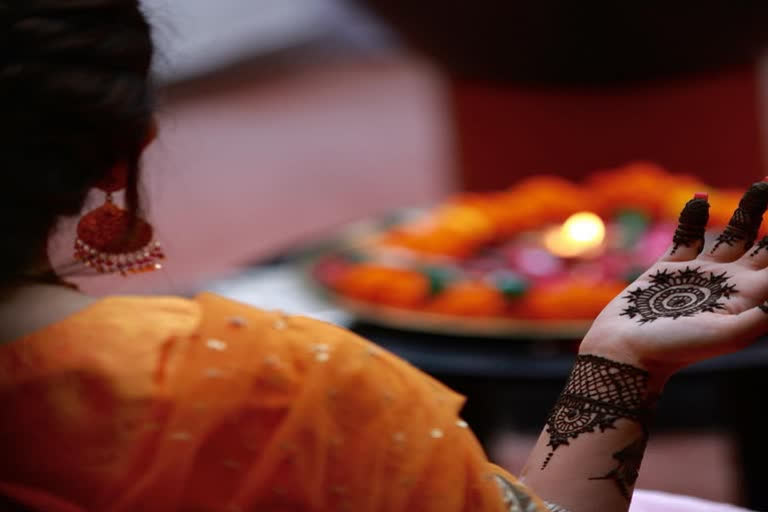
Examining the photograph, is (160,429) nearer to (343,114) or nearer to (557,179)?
(557,179)

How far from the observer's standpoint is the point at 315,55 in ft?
22.8

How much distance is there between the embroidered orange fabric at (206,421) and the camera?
79 cm

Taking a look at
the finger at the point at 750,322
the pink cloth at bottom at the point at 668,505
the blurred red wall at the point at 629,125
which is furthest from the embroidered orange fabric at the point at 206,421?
A: the blurred red wall at the point at 629,125

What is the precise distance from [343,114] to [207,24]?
1.09 metres

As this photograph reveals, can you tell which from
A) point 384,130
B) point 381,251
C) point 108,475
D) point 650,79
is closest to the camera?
point 108,475

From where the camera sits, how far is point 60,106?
0.80m

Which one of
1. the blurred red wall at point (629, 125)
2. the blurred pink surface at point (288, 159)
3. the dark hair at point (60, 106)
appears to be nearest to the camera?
the dark hair at point (60, 106)

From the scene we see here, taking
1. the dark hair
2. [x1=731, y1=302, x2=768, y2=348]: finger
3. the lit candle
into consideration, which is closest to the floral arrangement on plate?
the lit candle

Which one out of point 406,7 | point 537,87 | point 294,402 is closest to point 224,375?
point 294,402

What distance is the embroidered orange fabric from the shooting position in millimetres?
792

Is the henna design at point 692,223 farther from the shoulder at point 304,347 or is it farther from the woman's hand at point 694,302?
the shoulder at point 304,347

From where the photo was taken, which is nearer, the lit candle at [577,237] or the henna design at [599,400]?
the henna design at [599,400]

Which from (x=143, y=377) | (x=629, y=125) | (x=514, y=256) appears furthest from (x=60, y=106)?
(x=629, y=125)

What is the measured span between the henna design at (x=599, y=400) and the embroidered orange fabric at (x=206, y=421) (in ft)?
0.53
